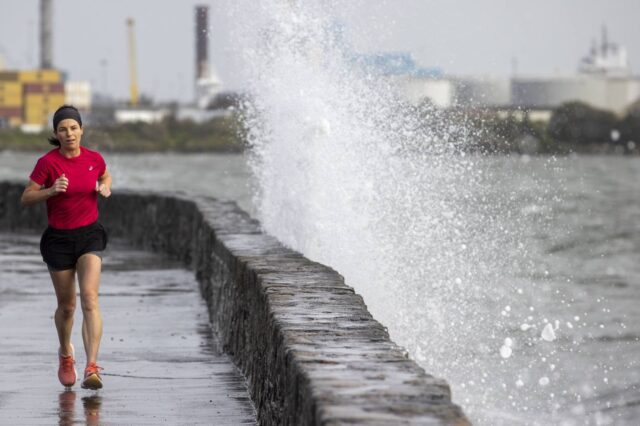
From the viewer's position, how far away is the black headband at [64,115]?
8.53m

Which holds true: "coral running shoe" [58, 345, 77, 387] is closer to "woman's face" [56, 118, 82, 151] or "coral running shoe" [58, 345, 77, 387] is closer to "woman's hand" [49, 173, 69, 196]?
"woman's hand" [49, 173, 69, 196]

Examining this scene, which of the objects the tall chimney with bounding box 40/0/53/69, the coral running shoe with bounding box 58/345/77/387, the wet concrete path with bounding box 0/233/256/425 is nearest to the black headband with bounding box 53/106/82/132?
the coral running shoe with bounding box 58/345/77/387

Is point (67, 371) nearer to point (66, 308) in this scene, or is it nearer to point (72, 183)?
point (66, 308)

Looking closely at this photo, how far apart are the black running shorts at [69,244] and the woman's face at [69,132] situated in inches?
18.5

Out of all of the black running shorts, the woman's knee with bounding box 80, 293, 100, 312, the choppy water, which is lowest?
the choppy water

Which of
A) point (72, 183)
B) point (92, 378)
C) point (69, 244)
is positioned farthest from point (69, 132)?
point (92, 378)

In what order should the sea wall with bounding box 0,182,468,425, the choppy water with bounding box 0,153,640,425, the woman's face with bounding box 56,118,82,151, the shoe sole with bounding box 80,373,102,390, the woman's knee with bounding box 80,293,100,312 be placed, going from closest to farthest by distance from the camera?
the sea wall with bounding box 0,182,468,425 → the woman's face with bounding box 56,118,82,151 → the shoe sole with bounding box 80,373,102,390 → the woman's knee with bounding box 80,293,100,312 → the choppy water with bounding box 0,153,640,425

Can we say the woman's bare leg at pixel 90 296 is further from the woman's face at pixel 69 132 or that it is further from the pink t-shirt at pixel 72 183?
the woman's face at pixel 69 132

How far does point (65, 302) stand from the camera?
29.3ft

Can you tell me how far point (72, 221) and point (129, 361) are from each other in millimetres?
1681

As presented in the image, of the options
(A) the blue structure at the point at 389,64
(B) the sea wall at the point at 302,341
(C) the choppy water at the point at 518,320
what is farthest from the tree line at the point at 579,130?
(B) the sea wall at the point at 302,341

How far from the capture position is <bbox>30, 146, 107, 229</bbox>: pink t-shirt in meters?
8.57

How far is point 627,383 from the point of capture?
23.4 m

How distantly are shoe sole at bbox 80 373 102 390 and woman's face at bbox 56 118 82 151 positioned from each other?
1.20 m
